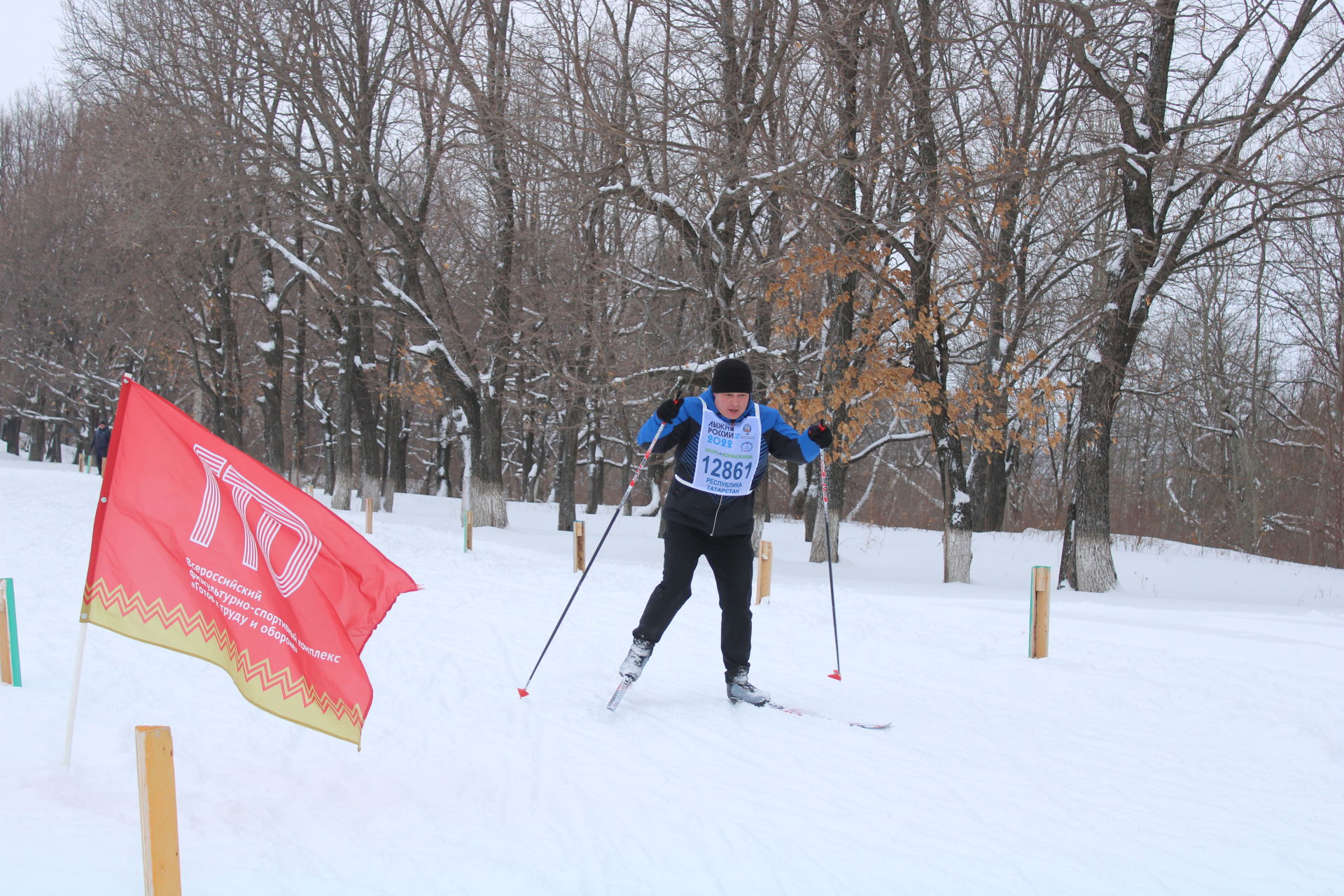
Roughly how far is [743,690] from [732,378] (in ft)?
6.32

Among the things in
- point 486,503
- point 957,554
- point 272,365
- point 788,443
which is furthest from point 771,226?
point 272,365

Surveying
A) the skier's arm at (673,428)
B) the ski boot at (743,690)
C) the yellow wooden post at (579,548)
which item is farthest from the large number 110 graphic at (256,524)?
the yellow wooden post at (579,548)

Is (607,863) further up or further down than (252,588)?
further down

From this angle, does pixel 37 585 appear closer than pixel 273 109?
Yes

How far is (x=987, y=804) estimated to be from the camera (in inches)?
178

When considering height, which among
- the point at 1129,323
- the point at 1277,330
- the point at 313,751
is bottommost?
the point at 313,751

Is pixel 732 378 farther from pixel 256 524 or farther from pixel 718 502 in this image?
pixel 256 524

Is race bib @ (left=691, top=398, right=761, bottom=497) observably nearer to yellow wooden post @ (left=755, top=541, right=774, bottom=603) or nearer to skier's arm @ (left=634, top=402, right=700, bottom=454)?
skier's arm @ (left=634, top=402, right=700, bottom=454)

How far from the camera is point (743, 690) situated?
6.28m

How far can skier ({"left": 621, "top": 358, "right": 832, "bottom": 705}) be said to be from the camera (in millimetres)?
6176

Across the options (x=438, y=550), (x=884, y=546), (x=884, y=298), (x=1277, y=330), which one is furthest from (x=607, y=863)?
(x=1277, y=330)

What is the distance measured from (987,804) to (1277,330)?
3233 centimetres

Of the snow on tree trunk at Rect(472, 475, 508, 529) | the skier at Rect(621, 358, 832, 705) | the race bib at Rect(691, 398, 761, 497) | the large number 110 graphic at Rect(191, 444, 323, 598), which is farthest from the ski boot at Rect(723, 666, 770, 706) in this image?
the snow on tree trunk at Rect(472, 475, 508, 529)

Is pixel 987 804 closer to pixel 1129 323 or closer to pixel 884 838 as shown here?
pixel 884 838
